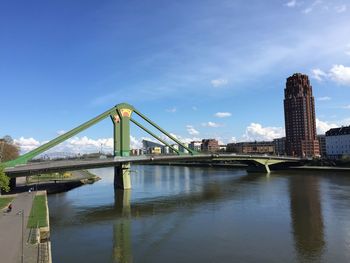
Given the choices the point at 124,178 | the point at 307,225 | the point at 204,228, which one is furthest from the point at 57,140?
the point at 307,225

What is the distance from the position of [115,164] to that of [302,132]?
11198cm

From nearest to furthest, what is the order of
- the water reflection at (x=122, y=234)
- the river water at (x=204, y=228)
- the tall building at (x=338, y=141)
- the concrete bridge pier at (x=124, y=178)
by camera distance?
the river water at (x=204, y=228)
the water reflection at (x=122, y=234)
the concrete bridge pier at (x=124, y=178)
the tall building at (x=338, y=141)

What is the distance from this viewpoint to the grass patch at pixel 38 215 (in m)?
27.6

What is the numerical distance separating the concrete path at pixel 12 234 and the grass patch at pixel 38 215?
0.42m

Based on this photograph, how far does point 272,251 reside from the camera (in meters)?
24.6

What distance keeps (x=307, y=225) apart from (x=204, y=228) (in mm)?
9345

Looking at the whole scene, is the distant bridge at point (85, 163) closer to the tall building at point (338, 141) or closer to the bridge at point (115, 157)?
the bridge at point (115, 157)

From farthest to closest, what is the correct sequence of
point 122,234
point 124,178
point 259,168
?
point 259,168
point 124,178
point 122,234

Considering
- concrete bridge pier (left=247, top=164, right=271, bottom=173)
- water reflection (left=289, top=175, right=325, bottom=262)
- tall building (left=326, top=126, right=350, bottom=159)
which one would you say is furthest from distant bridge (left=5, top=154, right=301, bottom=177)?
tall building (left=326, top=126, right=350, bottom=159)

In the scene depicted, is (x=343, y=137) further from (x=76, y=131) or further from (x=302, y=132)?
(x=76, y=131)

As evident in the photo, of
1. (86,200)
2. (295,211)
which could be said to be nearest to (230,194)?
(295,211)

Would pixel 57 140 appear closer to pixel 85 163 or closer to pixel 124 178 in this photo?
pixel 85 163

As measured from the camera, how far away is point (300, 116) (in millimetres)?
156250

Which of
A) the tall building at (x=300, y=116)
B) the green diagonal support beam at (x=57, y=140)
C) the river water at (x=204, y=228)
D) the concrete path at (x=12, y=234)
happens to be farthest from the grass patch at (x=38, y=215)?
the tall building at (x=300, y=116)
